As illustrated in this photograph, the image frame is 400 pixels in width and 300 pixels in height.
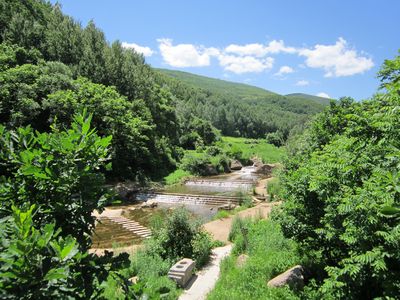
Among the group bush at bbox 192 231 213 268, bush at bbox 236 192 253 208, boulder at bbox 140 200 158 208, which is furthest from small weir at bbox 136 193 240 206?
bush at bbox 192 231 213 268

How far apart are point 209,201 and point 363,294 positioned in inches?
764

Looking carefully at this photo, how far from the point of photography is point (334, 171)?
692 cm

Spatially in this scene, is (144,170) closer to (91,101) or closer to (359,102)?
(91,101)

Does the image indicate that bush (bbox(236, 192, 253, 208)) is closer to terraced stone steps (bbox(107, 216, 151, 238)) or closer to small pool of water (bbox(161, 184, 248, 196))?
small pool of water (bbox(161, 184, 248, 196))

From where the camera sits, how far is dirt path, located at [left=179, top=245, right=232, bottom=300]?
891 centimetres

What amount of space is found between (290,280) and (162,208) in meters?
16.2

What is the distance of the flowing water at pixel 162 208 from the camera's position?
16500mm

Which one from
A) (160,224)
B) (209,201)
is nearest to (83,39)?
(209,201)

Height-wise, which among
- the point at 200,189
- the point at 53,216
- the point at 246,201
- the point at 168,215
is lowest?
the point at 200,189

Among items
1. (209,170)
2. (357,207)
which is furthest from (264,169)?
(357,207)

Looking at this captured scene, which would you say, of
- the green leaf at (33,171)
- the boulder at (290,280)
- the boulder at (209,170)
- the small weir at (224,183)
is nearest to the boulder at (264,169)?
the boulder at (209,170)

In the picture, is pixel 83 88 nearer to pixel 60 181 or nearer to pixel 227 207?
pixel 227 207

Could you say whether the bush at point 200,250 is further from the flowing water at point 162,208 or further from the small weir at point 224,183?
the small weir at point 224,183

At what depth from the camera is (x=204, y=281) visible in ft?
32.5
